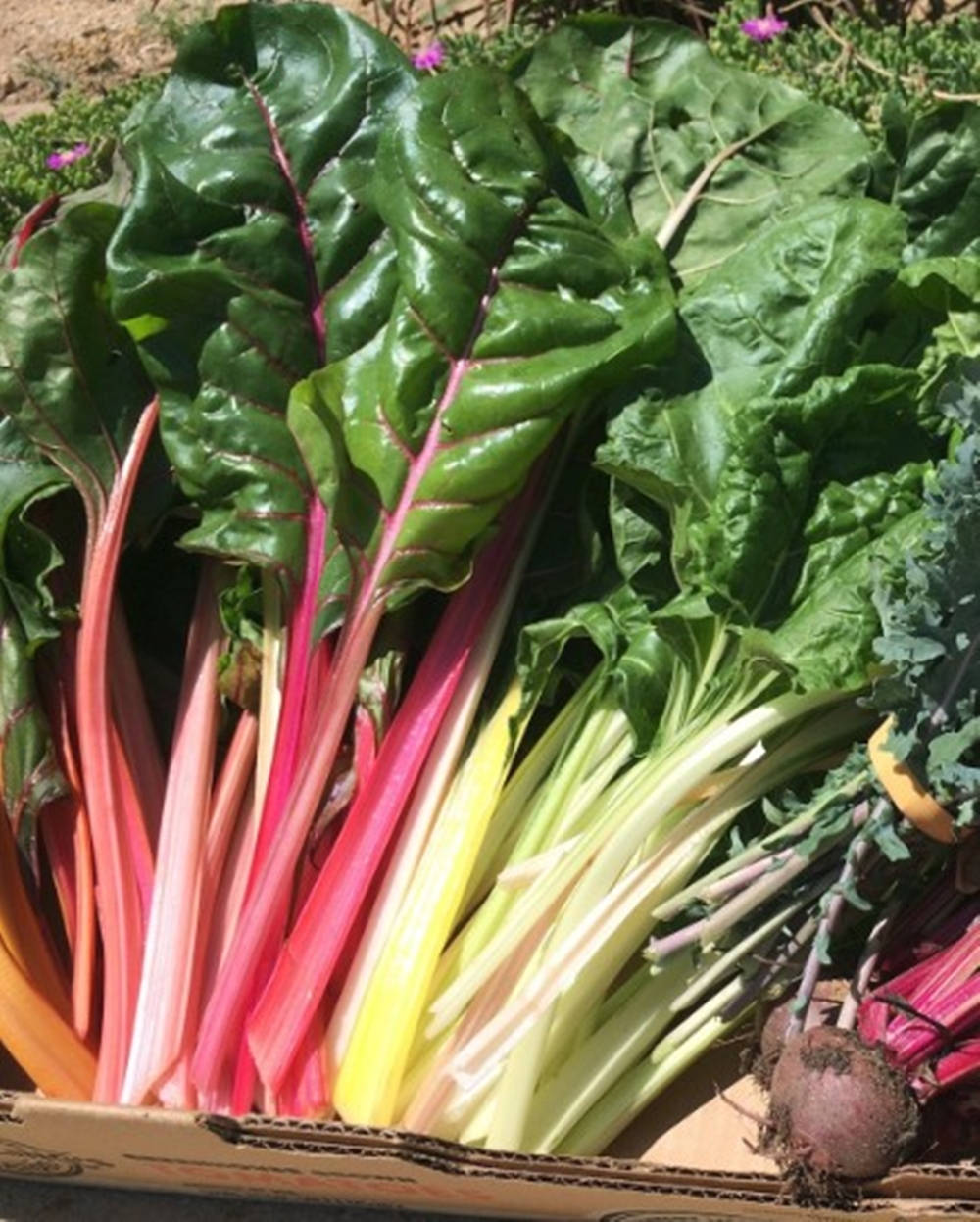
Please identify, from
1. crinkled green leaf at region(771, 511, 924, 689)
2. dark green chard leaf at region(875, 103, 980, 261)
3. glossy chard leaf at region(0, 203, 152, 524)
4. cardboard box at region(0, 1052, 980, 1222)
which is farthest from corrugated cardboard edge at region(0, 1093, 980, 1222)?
dark green chard leaf at region(875, 103, 980, 261)

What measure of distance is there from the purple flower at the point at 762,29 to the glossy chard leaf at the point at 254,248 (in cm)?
122

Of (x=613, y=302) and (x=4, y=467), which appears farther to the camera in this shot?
(x=4, y=467)

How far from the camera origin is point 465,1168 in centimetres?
213

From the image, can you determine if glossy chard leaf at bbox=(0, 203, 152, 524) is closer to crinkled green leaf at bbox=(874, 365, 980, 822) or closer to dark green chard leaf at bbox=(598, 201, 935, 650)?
dark green chard leaf at bbox=(598, 201, 935, 650)

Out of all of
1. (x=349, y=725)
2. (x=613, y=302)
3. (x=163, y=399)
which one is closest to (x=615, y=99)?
(x=613, y=302)

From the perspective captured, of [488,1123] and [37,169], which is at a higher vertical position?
[37,169]

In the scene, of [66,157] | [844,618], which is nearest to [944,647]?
[844,618]

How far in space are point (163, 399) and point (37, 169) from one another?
1.40 metres

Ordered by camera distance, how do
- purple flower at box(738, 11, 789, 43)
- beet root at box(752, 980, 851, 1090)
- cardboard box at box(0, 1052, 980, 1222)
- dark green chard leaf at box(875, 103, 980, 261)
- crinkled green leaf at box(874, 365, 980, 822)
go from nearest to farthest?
crinkled green leaf at box(874, 365, 980, 822)
cardboard box at box(0, 1052, 980, 1222)
beet root at box(752, 980, 851, 1090)
dark green chard leaf at box(875, 103, 980, 261)
purple flower at box(738, 11, 789, 43)

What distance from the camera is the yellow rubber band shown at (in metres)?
2.05

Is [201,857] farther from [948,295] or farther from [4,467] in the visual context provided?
[948,295]

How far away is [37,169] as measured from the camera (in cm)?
369

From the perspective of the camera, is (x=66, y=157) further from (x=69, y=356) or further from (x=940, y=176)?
(x=940, y=176)

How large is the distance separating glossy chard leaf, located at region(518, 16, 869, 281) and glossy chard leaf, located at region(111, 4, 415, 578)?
1.06ft
